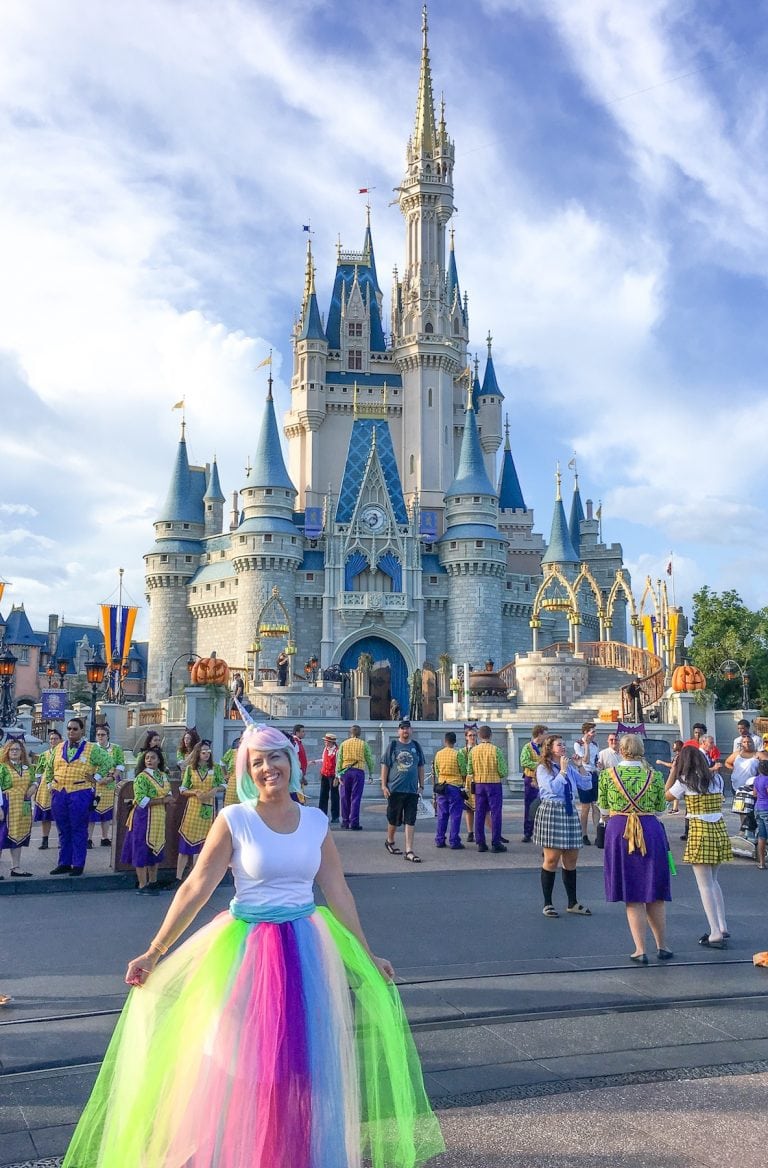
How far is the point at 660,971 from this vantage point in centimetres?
677

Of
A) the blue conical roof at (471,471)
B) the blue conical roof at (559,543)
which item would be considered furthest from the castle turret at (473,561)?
the blue conical roof at (559,543)

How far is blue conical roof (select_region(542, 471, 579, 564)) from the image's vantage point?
53.6m

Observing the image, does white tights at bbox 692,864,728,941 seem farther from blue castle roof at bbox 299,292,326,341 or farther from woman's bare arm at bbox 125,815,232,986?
blue castle roof at bbox 299,292,326,341

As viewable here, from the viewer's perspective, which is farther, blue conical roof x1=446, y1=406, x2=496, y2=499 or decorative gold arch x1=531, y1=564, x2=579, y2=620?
blue conical roof x1=446, y1=406, x2=496, y2=499

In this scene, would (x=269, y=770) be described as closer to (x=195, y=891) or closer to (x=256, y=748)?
(x=256, y=748)

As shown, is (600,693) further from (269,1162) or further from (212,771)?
(269,1162)

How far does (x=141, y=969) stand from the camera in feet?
11.4

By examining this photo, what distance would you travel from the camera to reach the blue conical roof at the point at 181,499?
182 feet

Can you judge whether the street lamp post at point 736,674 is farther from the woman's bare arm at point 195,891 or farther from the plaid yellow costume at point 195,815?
the woman's bare arm at point 195,891

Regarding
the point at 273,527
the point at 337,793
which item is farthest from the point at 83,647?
the point at 337,793

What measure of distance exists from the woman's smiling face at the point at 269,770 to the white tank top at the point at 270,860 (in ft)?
0.35

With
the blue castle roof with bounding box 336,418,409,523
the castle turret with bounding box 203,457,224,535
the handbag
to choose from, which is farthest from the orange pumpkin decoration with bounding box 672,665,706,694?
the castle turret with bounding box 203,457,224,535

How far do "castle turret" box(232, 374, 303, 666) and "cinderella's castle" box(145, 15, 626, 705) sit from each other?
0.10m

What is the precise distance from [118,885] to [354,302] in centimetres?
5325
